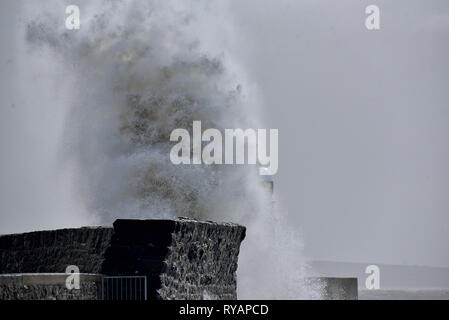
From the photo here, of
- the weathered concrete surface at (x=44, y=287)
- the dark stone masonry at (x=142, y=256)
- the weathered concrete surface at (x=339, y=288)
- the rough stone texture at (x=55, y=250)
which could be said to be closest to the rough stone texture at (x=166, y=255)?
the dark stone masonry at (x=142, y=256)

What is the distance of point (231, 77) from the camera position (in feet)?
79.2

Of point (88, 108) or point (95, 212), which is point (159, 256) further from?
point (88, 108)

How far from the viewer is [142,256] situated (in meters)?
13.5

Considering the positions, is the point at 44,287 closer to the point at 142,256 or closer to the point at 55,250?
the point at 142,256

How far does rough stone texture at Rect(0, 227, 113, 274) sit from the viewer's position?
15453 mm

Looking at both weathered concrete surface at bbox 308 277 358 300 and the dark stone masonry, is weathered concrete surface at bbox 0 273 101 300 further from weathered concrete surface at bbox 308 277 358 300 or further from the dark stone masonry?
weathered concrete surface at bbox 308 277 358 300

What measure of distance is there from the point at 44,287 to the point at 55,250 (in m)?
3.49

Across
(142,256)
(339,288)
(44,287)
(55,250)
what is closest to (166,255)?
(142,256)

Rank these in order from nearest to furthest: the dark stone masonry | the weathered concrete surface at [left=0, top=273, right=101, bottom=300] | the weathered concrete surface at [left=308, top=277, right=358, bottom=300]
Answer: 1. the weathered concrete surface at [left=0, top=273, right=101, bottom=300]
2. the dark stone masonry
3. the weathered concrete surface at [left=308, top=277, right=358, bottom=300]

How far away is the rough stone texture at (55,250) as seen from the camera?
1545cm

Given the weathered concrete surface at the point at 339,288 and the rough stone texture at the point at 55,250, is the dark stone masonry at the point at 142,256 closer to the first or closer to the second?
the rough stone texture at the point at 55,250

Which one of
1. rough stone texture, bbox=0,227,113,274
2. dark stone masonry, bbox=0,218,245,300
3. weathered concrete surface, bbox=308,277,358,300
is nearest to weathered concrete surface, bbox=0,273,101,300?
dark stone masonry, bbox=0,218,245,300

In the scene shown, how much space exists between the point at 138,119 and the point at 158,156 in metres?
1.54
